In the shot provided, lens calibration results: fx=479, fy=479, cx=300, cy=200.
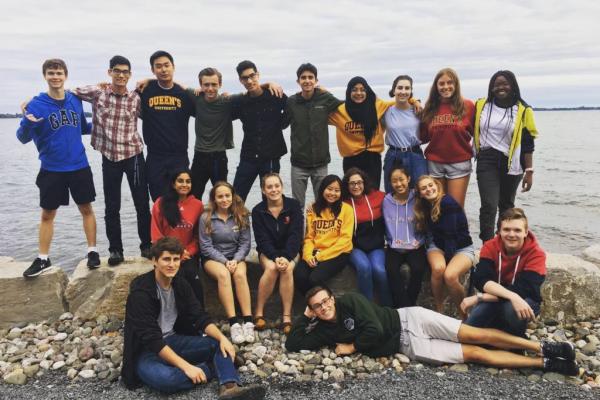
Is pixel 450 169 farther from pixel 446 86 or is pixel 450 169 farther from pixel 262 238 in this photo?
pixel 262 238

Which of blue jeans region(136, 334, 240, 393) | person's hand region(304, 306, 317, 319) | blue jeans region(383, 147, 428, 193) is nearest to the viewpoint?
blue jeans region(136, 334, 240, 393)

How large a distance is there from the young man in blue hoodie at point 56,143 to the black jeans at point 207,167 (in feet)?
4.83

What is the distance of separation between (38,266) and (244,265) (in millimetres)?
2993

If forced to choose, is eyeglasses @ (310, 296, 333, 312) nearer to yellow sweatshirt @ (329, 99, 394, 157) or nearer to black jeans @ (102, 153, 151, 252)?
yellow sweatshirt @ (329, 99, 394, 157)

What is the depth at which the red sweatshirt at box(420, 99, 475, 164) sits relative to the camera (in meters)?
6.57

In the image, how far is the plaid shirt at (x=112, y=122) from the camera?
667 cm

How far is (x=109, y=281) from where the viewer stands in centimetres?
687

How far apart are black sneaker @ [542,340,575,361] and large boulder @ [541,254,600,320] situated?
63.6 inches

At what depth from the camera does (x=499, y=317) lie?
534cm

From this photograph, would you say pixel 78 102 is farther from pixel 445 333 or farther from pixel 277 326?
Result: pixel 445 333

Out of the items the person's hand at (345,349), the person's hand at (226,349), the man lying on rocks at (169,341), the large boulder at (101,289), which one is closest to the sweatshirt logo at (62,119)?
the large boulder at (101,289)

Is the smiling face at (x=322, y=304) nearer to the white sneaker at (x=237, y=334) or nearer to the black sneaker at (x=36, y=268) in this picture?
the white sneaker at (x=237, y=334)

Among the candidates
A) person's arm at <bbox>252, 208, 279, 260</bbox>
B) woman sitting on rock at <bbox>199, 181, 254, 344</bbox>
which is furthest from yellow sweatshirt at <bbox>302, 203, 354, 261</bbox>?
woman sitting on rock at <bbox>199, 181, 254, 344</bbox>

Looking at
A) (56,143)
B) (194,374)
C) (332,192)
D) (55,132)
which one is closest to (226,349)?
(194,374)
